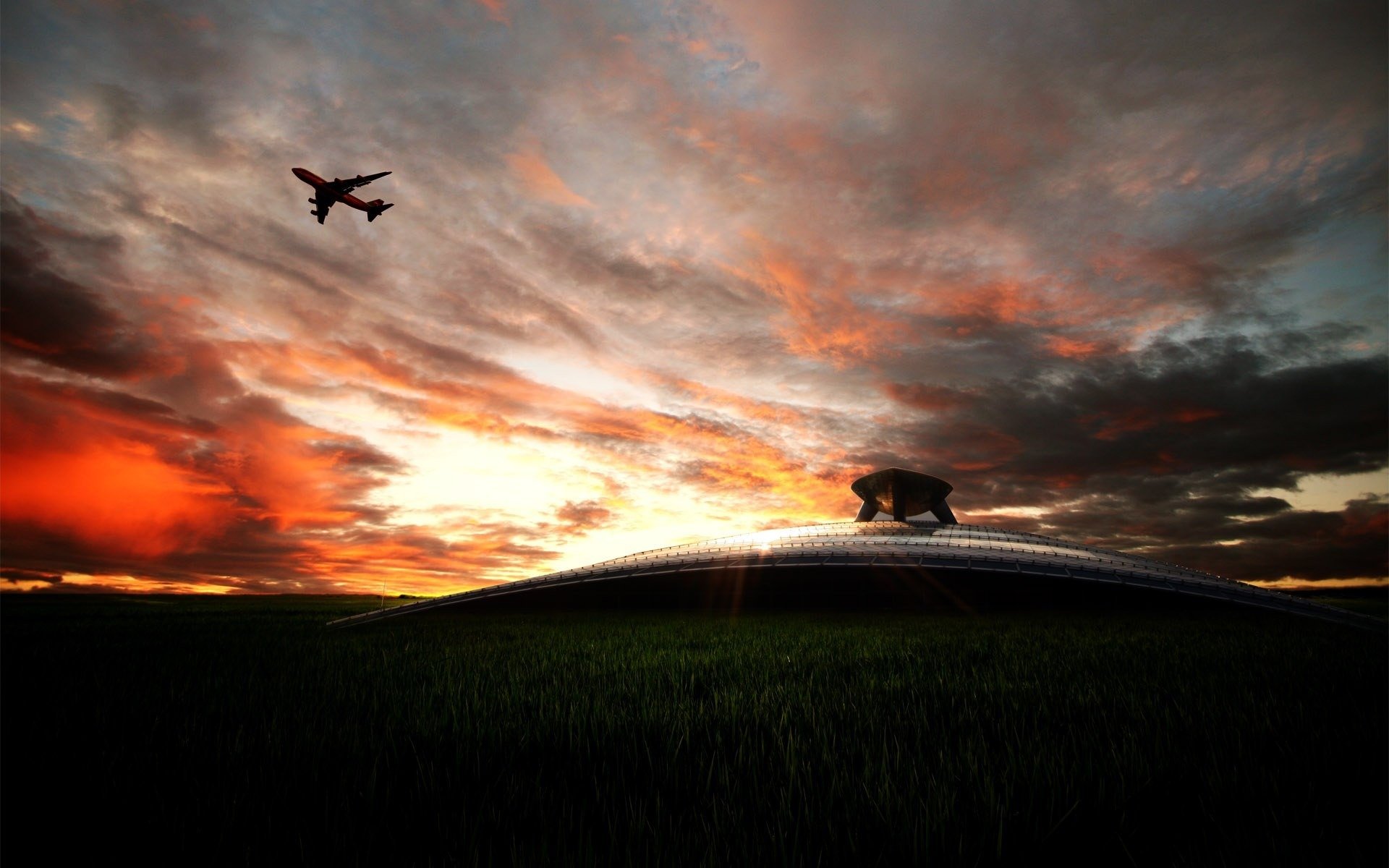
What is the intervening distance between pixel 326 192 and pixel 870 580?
3762 centimetres

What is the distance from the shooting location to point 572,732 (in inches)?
107

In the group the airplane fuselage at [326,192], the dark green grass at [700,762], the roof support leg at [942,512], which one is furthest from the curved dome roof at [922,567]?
the airplane fuselage at [326,192]

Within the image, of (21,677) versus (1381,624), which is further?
(1381,624)

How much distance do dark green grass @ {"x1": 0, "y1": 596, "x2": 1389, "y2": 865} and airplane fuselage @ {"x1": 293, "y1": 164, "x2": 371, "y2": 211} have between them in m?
37.9

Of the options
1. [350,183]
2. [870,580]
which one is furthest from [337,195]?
[870,580]

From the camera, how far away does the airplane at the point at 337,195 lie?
35188 millimetres

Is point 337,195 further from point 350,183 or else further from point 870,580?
point 870,580

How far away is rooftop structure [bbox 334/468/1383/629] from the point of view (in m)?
16.6

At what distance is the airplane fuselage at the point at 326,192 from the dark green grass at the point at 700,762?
3785 centimetres

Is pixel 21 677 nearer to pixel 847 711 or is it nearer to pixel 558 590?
pixel 847 711

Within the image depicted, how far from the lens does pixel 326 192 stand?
36344 mm

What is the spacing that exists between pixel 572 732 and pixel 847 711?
1.38 metres

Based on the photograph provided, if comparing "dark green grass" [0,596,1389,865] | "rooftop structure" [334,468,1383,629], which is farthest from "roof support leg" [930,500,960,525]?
"dark green grass" [0,596,1389,865]

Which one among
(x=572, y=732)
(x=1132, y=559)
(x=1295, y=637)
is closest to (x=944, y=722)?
(x=572, y=732)
